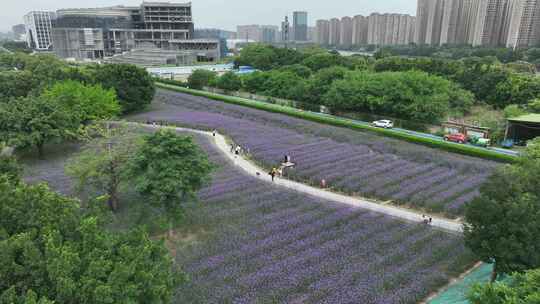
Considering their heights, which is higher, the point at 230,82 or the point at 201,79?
the point at 201,79

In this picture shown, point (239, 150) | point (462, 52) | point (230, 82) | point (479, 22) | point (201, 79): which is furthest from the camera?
point (479, 22)

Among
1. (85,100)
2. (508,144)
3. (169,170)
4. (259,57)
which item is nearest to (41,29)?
(259,57)

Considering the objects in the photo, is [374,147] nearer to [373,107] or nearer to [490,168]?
[490,168]

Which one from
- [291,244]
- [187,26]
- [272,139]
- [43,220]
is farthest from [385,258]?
[187,26]

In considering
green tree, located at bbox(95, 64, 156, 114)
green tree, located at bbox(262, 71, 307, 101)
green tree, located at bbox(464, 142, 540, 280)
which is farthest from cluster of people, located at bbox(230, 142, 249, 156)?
green tree, located at bbox(262, 71, 307, 101)

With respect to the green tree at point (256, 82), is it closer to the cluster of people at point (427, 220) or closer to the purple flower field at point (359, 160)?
the purple flower field at point (359, 160)

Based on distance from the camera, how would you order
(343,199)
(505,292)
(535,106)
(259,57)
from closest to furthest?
(505,292) < (343,199) < (535,106) < (259,57)

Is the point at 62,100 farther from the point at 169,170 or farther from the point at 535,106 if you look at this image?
the point at 535,106
